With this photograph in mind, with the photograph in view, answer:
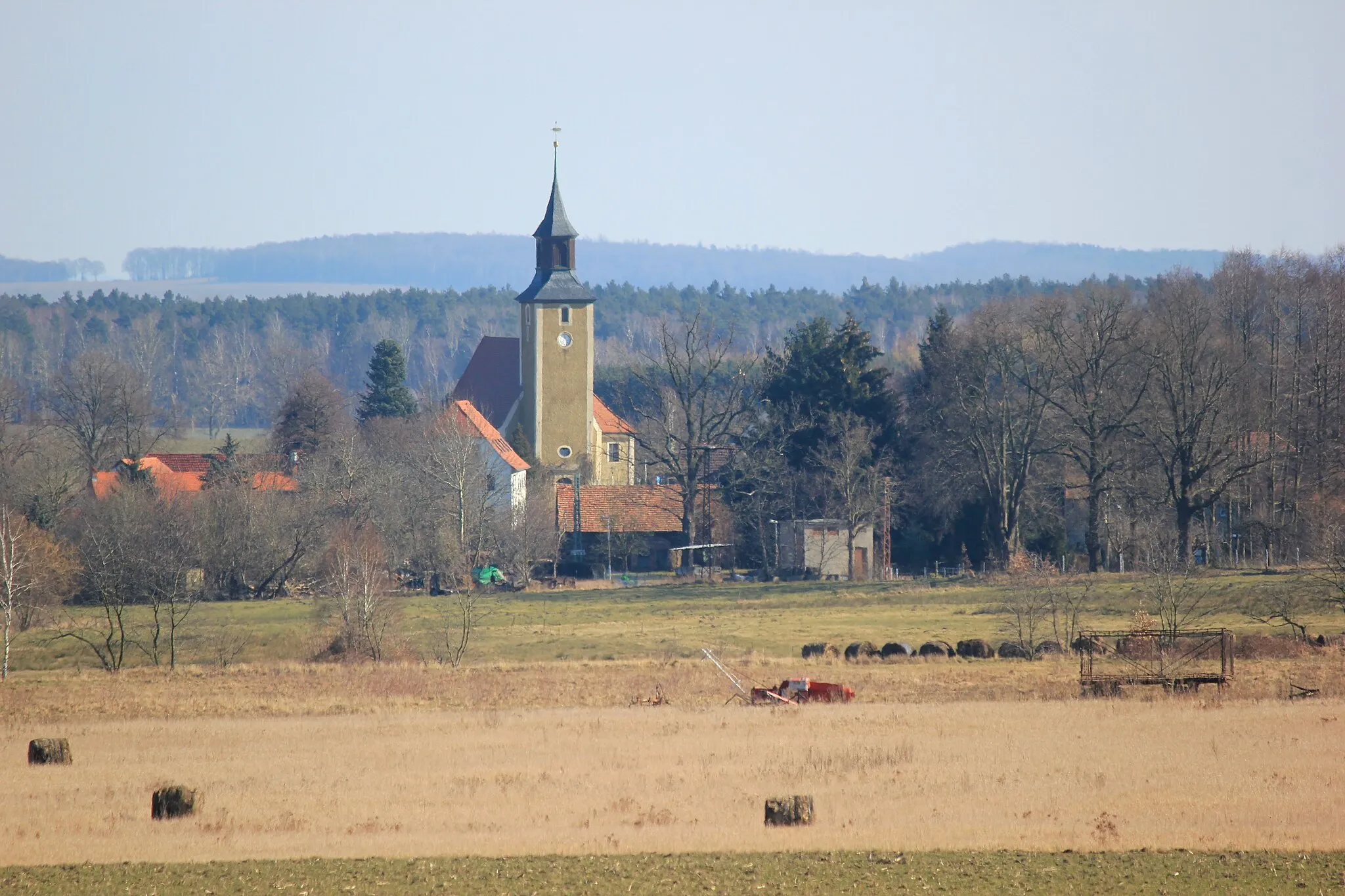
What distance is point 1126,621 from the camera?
4331 centimetres

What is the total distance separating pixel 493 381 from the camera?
87.0 m

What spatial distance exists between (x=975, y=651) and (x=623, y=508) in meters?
33.0

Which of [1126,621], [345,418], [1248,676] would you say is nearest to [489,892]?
[1248,676]

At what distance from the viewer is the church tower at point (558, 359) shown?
80000mm

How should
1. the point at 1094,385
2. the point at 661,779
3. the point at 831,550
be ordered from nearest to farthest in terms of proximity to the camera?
the point at 661,779 < the point at 1094,385 < the point at 831,550

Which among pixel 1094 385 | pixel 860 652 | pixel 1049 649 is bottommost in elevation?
pixel 860 652

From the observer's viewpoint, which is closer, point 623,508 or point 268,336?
Result: point 623,508

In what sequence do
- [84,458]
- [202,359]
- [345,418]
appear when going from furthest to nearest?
[202,359]
[345,418]
[84,458]

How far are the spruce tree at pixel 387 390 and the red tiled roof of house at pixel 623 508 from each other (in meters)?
14.9

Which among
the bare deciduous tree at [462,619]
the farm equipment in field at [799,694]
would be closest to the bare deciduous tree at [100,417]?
the bare deciduous tree at [462,619]

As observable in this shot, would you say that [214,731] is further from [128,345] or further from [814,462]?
A: [128,345]

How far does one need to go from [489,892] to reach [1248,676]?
68.3 ft

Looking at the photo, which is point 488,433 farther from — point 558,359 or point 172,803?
point 172,803

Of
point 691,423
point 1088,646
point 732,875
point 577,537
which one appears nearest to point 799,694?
point 1088,646
